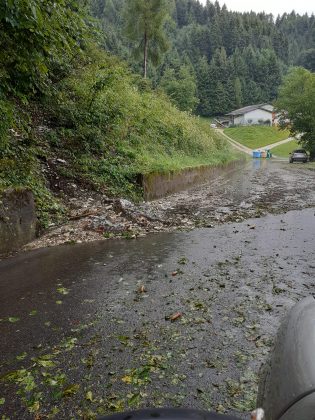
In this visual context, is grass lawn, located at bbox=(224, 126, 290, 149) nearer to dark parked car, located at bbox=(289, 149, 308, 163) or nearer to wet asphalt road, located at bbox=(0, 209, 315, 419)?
dark parked car, located at bbox=(289, 149, 308, 163)

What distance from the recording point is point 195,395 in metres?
2.64

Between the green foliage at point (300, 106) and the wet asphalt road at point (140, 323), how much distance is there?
1457 inches

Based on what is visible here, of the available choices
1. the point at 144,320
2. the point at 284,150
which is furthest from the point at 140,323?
the point at 284,150

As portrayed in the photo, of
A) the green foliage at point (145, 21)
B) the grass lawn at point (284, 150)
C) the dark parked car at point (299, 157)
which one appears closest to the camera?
the green foliage at point (145, 21)

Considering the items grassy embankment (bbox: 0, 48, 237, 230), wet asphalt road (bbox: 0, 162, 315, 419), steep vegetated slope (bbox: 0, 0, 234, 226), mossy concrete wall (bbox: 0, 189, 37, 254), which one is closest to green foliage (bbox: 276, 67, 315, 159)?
steep vegetated slope (bbox: 0, 0, 234, 226)

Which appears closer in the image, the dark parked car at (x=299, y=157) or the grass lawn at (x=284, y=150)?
the dark parked car at (x=299, y=157)

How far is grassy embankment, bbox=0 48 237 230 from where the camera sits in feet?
25.3

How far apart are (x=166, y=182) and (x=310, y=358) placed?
1126 centimetres

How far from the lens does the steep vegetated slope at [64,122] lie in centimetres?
554

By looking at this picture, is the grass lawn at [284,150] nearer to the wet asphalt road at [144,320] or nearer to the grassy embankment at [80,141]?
the grassy embankment at [80,141]

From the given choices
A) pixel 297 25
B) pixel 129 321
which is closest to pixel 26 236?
pixel 129 321

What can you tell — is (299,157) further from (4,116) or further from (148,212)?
(4,116)

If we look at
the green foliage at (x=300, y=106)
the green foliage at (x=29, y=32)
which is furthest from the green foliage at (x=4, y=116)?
the green foliage at (x=300, y=106)

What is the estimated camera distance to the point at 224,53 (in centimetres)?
12438
